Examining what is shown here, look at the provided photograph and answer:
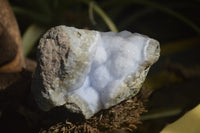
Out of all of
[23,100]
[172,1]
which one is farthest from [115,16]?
[23,100]

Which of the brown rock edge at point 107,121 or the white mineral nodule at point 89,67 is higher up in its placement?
the white mineral nodule at point 89,67

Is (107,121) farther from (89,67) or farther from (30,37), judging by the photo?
(30,37)

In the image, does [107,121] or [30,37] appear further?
[30,37]

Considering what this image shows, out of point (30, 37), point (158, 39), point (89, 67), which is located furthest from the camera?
point (30, 37)

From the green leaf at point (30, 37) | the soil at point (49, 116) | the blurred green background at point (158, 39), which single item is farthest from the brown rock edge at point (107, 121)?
the green leaf at point (30, 37)

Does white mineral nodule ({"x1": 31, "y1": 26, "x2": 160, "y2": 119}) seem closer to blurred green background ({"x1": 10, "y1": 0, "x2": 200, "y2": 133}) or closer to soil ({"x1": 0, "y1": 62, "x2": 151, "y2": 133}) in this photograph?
soil ({"x1": 0, "y1": 62, "x2": 151, "y2": 133})

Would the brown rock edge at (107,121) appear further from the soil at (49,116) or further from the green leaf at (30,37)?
the green leaf at (30,37)

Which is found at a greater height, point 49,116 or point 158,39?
point 158,39

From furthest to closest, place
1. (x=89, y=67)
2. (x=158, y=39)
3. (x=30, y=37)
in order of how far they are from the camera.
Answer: (x=30, y=37) < (x=158, y=39) < (x=89, y=67)

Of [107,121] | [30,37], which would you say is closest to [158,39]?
[107,121]
